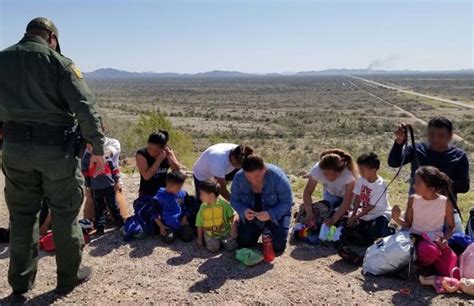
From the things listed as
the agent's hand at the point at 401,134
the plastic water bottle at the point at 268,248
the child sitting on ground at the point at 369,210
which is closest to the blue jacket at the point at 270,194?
the plastic water bottle at the point at 268,248

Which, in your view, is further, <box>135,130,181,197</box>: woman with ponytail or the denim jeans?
<box>135,130,181,197</box>: woman with ponytail

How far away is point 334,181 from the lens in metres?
5.27

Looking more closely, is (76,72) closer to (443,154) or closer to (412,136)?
(412,136)

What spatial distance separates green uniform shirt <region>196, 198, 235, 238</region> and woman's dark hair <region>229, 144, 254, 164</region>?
1.73 feet

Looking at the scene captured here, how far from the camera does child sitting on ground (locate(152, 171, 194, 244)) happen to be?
198 inches

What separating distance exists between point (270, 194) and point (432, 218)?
60.8 inches

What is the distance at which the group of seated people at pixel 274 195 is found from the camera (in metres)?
4.39

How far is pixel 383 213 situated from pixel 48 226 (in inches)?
141

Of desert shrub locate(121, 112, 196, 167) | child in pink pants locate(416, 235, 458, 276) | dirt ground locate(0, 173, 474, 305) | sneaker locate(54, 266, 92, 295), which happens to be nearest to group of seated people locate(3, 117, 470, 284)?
child in pink pants locate(416, 235, 458, 276)

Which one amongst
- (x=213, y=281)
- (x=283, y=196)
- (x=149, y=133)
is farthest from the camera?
(x=149, y=133)

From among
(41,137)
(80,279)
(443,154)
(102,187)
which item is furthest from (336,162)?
(41,137)

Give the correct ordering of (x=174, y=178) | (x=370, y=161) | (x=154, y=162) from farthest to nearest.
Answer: (x=154, y=162)
(x=174, y=178)
(x=370, y=161)

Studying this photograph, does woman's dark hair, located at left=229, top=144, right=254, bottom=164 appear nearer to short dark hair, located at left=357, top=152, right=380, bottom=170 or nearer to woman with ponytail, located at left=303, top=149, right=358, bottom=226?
woman with ponytail, located at left=303, top=149, right=358, bottom=226

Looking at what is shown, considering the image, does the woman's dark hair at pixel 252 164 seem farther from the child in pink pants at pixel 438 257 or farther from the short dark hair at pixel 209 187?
the child in pink pants at pixel 438 257
